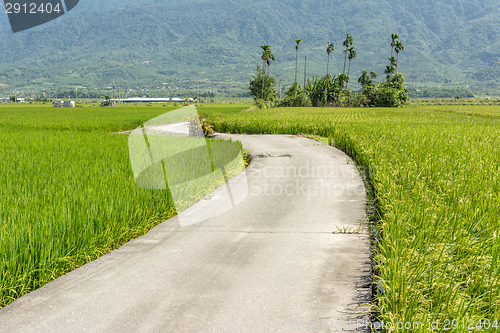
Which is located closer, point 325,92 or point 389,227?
point 389,227

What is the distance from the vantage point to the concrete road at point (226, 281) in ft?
11.9

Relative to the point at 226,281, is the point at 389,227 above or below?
above

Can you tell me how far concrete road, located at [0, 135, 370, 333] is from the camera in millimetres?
3632

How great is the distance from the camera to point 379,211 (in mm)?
7230

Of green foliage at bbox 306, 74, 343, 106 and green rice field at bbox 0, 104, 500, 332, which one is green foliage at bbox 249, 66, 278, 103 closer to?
green foliage at bbox 306, 74, 343, 106

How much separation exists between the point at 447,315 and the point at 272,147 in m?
13.9

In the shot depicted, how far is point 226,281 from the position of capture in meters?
4.45

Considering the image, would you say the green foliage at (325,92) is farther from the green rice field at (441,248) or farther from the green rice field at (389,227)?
the green rice field at (441,248)

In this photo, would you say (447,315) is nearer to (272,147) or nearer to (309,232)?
(309,232)

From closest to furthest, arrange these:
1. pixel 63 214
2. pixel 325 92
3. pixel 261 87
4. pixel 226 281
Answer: pixel 226 281
pixel 63 214
pixel 325 92
pixel 261 87

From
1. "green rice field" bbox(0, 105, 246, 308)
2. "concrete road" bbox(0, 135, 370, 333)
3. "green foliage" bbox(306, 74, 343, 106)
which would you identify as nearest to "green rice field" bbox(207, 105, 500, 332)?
"concrete road" bbox(0, 135, 370, 333)

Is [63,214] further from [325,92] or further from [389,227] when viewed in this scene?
[325,92]

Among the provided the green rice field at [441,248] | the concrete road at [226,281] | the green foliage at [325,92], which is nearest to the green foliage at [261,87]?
the green foliage at [325,92]

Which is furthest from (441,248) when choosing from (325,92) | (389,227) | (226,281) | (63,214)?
(325,92)
